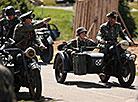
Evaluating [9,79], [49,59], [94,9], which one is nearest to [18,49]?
[9,79]

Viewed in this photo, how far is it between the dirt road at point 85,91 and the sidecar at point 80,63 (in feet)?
1.10

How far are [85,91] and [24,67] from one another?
82.8 inches

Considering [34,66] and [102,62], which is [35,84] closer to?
[34,66]

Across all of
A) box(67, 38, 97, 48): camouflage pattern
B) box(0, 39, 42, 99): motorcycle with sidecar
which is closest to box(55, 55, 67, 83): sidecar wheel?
box(67, 38, 97, 48): camouflage pattern

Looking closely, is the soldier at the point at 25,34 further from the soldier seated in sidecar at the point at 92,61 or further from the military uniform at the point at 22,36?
the soldier seated in sidecar at the point at 92,61

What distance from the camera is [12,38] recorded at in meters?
8.77

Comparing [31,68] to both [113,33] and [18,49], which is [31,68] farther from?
[113,33]

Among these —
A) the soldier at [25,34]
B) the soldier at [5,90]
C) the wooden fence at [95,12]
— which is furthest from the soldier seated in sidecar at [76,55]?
the wooden fence at [95,12]

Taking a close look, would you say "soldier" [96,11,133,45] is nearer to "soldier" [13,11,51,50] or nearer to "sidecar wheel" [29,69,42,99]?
"soldier" [13,11,51,50]

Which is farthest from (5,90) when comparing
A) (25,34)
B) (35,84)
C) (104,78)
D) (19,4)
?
(19,4)

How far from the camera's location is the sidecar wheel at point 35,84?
7056 mm

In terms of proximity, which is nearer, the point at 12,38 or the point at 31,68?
the point at 31,68

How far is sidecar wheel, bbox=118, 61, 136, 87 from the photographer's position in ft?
31.1

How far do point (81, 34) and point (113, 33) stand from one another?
29.7 inches
